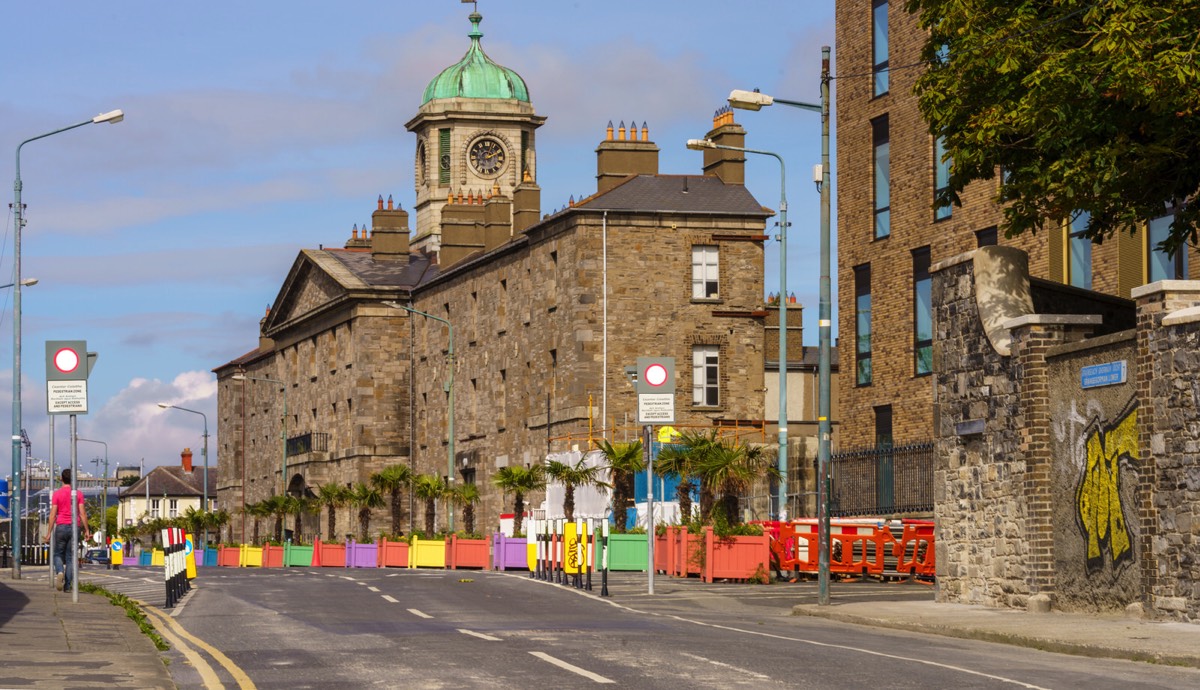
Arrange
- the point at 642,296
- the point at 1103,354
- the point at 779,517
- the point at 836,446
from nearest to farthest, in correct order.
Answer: the point at 1103,354 < the point at 779,517 < the point at 836,446 < the point at 642,296

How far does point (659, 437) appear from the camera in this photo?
54531 millimetres

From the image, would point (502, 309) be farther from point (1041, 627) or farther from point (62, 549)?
point (1041, 627)

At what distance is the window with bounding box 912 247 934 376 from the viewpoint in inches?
1613

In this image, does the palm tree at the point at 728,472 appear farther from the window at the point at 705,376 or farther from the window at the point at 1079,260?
the window at the point at 705,376

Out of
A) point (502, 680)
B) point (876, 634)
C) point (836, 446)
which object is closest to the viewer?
point (502, 680)

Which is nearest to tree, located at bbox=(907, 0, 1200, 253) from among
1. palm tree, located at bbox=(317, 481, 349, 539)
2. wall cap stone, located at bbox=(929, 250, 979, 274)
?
wall cap stone, located at bbox=(929, 250, 979, 274)

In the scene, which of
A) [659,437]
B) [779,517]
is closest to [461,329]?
[659,437]

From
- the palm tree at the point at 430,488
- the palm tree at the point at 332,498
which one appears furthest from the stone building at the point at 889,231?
the palm tree at the point at 332,498

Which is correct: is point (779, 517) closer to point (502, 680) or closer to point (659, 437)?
point (659, 437)

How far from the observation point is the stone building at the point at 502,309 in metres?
59.6

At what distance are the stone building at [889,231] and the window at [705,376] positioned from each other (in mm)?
14461

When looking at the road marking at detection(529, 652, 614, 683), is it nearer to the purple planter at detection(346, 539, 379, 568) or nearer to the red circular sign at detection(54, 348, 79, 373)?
the red circular sign at detection(54, 348, 79, 373)

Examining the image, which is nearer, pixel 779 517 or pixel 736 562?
pixel 736 562

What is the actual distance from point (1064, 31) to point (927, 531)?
13443mm
